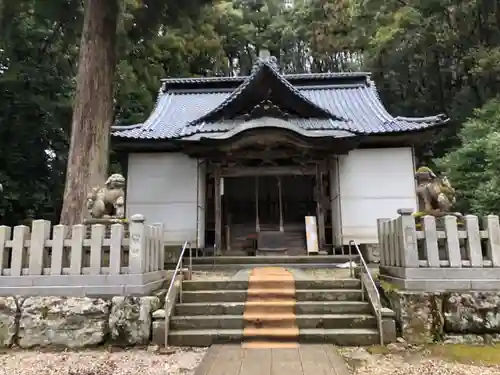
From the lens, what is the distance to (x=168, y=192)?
11.0 m

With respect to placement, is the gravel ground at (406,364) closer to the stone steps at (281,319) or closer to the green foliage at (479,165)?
the stone steps at (281,319)

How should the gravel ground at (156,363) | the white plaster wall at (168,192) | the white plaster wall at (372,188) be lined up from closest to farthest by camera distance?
the gravel ground at (156,363), the white plaster wall at (372,188), the white plaster wall at (168,192)

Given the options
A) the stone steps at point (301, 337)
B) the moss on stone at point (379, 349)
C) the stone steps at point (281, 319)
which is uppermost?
the stone steps at point (281, 319)

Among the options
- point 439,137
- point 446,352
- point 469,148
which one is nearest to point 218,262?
point 446,352

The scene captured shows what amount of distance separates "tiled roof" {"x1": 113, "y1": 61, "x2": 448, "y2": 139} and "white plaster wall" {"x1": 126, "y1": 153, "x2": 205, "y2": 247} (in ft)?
2.79

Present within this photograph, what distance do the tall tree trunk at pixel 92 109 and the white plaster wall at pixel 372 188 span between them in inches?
251

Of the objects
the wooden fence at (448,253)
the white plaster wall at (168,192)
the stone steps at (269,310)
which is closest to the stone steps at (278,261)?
the white plaster wall at (168,192)

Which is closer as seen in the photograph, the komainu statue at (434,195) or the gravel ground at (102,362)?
the gravel ground at (102,362)

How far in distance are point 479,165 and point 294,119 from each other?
20.1 feet

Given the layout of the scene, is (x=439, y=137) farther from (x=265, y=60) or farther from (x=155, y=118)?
(x=155, y=118)

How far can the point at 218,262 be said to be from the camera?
9.05m

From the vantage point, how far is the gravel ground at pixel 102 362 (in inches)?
165

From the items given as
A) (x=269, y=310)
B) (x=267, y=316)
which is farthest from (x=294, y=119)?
(x=267, y=316)

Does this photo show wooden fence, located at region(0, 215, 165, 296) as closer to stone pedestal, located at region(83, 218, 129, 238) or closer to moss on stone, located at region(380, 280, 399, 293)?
stone pedestal, located at region(83, 218, 129, 238)
